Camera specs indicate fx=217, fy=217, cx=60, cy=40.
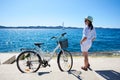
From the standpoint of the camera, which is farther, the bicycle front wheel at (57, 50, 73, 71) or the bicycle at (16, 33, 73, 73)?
the bicycle front wheel at (57, 50, 73, 71)

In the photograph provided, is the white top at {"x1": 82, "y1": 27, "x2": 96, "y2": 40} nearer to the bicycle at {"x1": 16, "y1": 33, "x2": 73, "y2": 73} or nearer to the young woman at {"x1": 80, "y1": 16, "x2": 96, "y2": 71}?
the young woman at {"x1": 80, "y1": 16, "x2": 96, "y2": 71}

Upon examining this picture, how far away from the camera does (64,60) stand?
716cm

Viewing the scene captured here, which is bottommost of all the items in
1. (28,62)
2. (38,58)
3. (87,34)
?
(28,62)

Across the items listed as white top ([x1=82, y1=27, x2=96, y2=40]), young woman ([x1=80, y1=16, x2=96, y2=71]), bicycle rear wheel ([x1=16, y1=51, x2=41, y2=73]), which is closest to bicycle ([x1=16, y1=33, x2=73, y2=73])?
bicycle rear wheel ([x1=16, y1=51, x2=41, y2=73])

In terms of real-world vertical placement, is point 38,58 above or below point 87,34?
below

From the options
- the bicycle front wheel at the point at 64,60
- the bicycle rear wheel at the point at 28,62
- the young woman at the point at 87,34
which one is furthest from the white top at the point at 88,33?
the bicycle rear wheel at the point at 28,62

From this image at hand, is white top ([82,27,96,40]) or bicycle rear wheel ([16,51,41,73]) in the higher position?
white top ([82,27,96,40])

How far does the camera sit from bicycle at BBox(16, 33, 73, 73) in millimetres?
6961

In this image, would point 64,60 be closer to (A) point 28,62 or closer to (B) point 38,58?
(B) point 38,58

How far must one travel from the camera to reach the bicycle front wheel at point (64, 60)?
7080 mm

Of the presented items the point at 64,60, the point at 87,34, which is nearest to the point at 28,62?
the point at 64,60

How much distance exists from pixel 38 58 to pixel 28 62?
0.38 metres

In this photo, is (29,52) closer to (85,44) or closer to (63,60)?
(63,60)

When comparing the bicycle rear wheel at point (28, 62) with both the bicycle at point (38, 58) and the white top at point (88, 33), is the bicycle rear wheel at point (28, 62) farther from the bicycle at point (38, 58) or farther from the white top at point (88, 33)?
the white top at point (88, 33)
